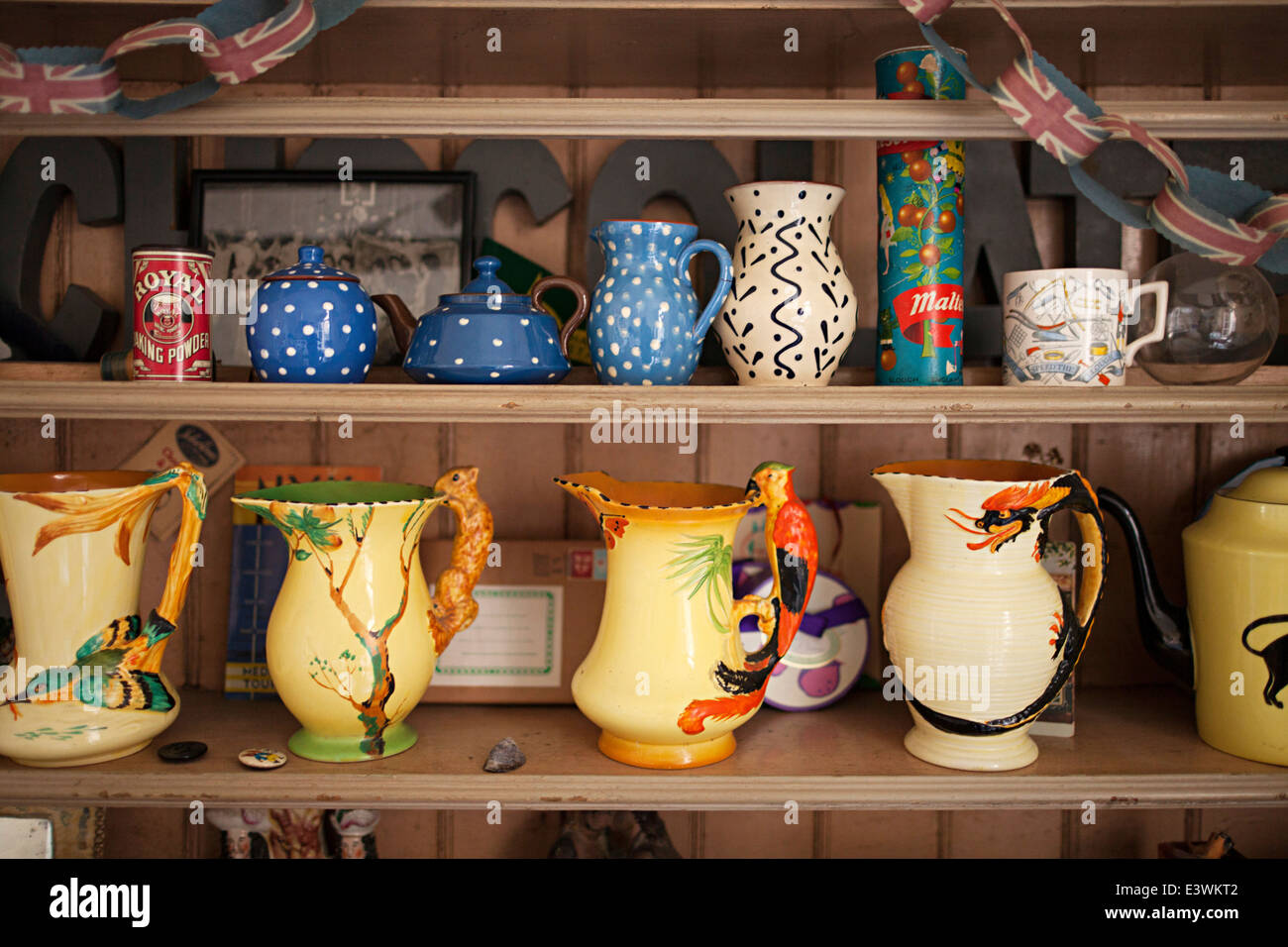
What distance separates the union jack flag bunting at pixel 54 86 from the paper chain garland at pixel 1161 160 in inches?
30.0

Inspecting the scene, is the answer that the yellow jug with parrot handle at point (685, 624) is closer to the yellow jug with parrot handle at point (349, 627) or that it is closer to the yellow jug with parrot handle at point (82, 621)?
the yellow jug with parrot handle at point (349, 627)

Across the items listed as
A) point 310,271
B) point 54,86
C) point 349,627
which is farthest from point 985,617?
point 54,86

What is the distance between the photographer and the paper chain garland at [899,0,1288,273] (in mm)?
850

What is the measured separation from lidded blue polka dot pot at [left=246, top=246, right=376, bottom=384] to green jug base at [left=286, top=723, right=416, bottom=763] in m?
0.38

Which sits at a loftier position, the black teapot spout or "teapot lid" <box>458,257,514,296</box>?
"teapot lid" <box>458,257,514,296</box>

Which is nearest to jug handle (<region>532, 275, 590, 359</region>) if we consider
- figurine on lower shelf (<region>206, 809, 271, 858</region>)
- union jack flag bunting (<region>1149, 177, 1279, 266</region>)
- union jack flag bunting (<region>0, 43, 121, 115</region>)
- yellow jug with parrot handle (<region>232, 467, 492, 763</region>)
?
yellow jug with parrot handle (<region>232, 467, 492, 763</region>)

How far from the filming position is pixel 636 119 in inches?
35.2

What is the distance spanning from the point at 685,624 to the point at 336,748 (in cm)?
39

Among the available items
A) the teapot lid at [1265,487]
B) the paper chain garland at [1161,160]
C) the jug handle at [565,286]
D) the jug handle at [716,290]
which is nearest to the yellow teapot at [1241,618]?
the teapot lid at [1265,487]

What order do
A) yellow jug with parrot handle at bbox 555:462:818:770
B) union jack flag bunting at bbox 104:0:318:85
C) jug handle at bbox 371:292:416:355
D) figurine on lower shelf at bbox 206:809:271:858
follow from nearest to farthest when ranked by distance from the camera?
union jack flag bunting at bbox 104:0:318:85 → yellow jug with parrot handle at bbox 555:462:818:770 → jug handle at bbox 371:292:416:355 → figurine on lower shelf at bbox 206:809:271:858

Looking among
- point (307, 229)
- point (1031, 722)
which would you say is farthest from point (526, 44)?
point (1031, 722)

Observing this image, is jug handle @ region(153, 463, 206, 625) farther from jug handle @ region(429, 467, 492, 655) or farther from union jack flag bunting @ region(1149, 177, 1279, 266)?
union jack flag bunting @ region(1149, 177, 1279, 266)

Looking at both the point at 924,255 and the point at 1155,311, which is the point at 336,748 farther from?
the point at 1155,311

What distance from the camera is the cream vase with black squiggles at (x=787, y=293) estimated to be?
972 millimetres
